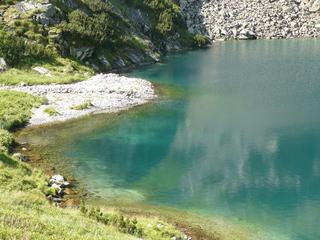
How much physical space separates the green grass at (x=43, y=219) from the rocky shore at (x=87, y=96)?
74.2 feet

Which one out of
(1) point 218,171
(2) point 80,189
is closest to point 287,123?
(1) point 218,171

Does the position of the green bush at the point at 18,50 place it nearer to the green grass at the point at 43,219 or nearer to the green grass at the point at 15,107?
the green grass at the point at 15,107

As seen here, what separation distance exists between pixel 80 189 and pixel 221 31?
5403 inches

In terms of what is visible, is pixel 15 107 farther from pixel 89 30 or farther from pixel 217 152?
pixel 89 30

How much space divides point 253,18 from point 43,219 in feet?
545

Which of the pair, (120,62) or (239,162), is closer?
(239,162)

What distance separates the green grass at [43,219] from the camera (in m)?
16.6

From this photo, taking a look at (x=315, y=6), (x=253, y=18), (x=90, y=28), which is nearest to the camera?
(x=90, y=28)

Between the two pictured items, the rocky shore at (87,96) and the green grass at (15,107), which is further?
the rocky shore at (87,96)

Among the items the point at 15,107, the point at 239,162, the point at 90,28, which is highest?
the point at 90,28

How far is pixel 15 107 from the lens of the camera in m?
61.7

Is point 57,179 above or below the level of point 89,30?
below

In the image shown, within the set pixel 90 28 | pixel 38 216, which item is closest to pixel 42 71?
pixel 90 28

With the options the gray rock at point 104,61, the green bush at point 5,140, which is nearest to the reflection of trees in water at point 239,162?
the green bush at point 5,140
